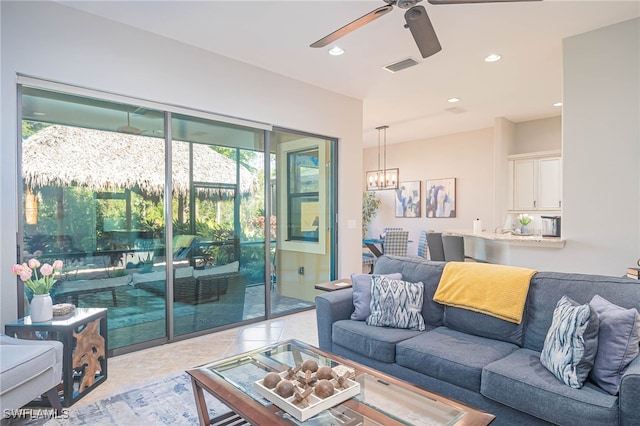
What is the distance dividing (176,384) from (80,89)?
2602 millimetres

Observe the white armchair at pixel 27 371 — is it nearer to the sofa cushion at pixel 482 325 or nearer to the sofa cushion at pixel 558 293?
the sofa cushion at pixel 482 325

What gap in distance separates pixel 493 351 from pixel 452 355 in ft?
0.89

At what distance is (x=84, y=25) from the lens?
3043 millimetres

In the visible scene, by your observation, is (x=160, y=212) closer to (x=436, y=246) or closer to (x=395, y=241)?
(x=436, y=246)

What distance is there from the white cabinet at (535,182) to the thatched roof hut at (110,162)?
5496 mm

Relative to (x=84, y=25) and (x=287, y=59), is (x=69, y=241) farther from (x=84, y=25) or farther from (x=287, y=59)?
Result: (x=287, y=59)

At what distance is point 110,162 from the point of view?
334 centimetres

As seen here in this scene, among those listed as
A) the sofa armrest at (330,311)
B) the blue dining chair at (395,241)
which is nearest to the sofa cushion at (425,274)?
the sofa armrest at (330,311)

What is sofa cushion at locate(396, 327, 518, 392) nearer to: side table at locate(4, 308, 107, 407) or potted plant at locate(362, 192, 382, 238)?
side table at locate(4, 308, 107, 407)

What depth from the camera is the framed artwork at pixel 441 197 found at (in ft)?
25.3

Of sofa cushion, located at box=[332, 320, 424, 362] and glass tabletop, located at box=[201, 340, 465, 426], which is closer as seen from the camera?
glass tabletop, located at box=[201, 340, 465, 426]

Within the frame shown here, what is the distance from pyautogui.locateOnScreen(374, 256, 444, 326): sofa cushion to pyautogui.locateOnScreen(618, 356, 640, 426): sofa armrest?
50.0 inches

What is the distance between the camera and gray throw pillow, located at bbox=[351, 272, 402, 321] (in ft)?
9.41

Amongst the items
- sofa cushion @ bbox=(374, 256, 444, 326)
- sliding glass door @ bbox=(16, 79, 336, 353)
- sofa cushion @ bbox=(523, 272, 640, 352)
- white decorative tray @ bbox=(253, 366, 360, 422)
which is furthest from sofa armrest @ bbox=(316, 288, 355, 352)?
sliding glass door @ bbox=(16, 79, 336, 353)
